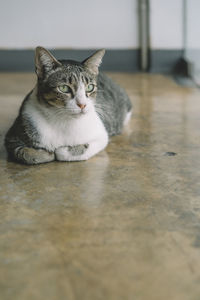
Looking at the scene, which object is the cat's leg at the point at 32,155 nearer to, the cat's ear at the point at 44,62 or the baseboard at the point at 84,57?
the cat's ear at the point at 44,62

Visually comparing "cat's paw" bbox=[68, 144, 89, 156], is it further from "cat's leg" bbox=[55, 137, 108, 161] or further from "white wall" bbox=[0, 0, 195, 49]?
"white wall" bbox=[0, 0, 195, 49]

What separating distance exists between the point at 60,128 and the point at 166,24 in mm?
3261

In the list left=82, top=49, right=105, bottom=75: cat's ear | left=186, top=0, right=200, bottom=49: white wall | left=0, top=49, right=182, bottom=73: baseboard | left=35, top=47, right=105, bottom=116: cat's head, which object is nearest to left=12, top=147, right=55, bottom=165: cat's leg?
left=35, top=47, right=105, bottom=116: cat's head

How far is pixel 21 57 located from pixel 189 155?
3.55 m

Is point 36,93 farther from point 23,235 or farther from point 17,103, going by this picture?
point 17,103

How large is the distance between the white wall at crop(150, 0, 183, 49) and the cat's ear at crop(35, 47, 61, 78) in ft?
10.4

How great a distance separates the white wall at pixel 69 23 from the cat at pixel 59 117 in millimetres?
3080

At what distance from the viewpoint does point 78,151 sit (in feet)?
7.77

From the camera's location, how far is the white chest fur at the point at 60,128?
2.29 m

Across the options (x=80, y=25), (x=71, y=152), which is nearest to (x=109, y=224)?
(x=71, y=152)

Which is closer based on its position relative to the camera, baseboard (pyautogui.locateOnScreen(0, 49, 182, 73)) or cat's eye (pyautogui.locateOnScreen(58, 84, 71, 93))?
cat's eye (pyautogui.locateOnScreen(58, 84, 71, 93))

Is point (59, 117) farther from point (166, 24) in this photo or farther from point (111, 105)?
point (166, 24)

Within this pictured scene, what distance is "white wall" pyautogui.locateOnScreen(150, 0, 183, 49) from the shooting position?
4.99 meters

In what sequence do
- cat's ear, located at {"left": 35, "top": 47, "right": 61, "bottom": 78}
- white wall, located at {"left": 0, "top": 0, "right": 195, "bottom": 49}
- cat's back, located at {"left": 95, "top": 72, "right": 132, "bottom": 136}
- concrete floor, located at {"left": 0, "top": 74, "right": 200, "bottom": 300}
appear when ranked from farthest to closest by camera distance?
1. white wall, located at {"left": 0, "top": 0, "right": 195, "bottom": 49}
2. cat's back, located at {"left": 95, "top": 72, "right": 132, "bottom": 136}
3. cat's ear, located at {"left": 35, "top": 47, "right": 61, "bottom": 78}
4. concrete floor, located at {"left": 0, "top": 74, "right": 200, "bottom": 300}
